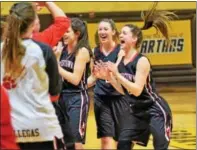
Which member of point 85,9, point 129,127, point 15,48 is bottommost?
point 129,127

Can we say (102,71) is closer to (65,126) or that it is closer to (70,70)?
(70,70)

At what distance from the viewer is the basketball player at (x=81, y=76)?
5.21 m

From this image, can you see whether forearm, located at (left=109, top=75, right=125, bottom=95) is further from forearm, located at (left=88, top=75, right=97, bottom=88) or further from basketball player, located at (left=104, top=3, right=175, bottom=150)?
forearm, located at (left=88, top=75, right=97, bottom=88)

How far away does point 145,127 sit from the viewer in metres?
5.03

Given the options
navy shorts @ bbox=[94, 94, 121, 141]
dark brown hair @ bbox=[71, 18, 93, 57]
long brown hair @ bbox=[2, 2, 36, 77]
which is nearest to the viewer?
long brown hair @ bbox=[2, 2, 36, 77]

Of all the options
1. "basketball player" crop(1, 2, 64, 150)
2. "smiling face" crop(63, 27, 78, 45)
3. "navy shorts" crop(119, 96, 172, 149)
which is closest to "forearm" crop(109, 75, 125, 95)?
"navy shorts" crop(119, 96, 172, 149)

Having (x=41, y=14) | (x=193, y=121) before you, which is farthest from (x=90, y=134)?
(x=41, y=14)

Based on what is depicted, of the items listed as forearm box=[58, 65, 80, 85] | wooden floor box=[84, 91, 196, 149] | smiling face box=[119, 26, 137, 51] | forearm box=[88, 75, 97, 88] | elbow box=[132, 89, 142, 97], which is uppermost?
smiling face box=[119, 26, 137, 51]

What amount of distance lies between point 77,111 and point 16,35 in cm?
226

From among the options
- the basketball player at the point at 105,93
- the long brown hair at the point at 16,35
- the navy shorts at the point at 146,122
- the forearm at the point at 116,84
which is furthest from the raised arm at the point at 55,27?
the basketball player at the point at 105,93

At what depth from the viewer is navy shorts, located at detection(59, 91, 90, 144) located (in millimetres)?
5254

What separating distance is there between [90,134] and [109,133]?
2324 millimetres

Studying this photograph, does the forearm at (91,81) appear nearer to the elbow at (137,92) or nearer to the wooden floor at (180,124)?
the elbow at (137,92)

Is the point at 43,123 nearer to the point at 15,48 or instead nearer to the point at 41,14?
the point at 15,48
